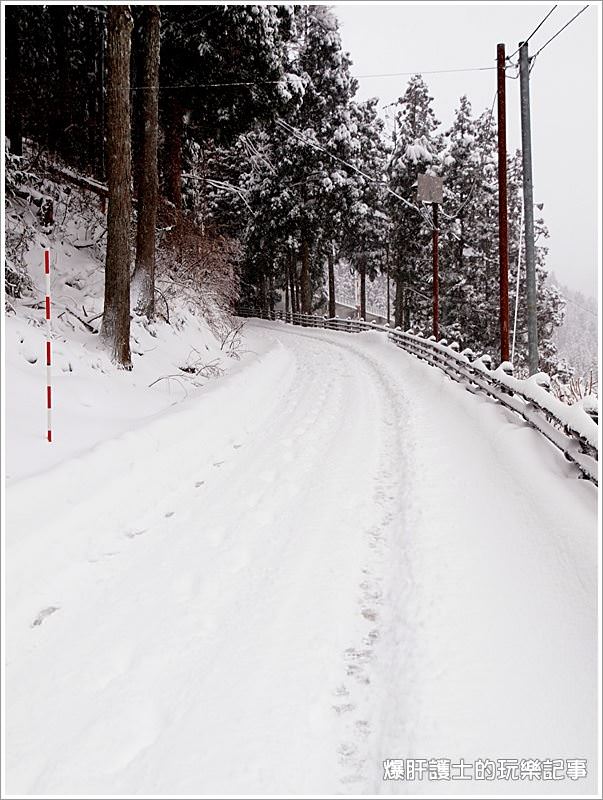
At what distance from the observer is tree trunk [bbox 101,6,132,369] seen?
923cm

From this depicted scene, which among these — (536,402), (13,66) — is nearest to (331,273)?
(13,66)

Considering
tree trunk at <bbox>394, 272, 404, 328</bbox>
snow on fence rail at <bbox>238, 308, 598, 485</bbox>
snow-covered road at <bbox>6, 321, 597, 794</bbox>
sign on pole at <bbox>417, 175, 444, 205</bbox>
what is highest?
sign on pole at <bbox>417, 175, 444, 205</bbox>

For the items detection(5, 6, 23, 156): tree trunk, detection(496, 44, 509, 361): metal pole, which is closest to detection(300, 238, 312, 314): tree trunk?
detection(5, 6, 23, 156): tree trunk

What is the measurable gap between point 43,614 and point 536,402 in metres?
5.97

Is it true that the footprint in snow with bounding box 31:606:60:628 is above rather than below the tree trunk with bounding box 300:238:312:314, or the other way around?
below

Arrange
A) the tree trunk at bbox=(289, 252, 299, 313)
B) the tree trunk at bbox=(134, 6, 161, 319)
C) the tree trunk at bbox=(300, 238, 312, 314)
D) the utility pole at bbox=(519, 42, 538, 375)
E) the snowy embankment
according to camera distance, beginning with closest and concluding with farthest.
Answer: the snowy embankment → the tree trunk at bbox=(134, 6, 161, 319) → the utility pole at bbox=(519, 42, 538, 375) → the tree trunk at bbox=(300, 238, 312, 314) → the tree trunk at bbox=(289, 252, 299, 313)

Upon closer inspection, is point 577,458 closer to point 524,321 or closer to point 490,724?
point 490,724

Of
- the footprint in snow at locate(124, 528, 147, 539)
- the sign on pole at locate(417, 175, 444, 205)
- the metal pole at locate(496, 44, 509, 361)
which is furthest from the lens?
the sign on pole at locate(417, 175, 444, 205)

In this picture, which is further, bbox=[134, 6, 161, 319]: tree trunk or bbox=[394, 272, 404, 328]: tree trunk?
bbox=[394, 272, 404, 328]: tree trunk

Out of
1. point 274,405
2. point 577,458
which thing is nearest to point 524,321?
point 274,405

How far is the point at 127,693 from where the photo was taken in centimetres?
304

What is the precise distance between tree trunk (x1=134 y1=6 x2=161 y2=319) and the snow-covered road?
5.82 meters

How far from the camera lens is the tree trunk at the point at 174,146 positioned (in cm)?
1620

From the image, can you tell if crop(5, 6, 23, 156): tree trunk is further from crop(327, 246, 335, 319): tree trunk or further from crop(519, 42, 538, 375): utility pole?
→ crop(327, 246, 335, 319): tree trunk
